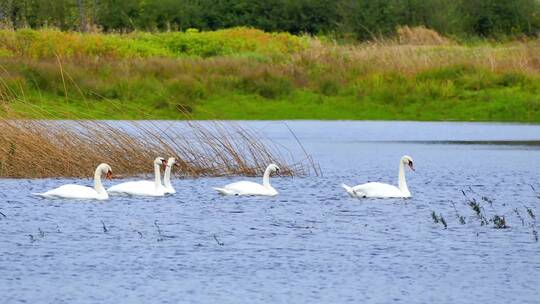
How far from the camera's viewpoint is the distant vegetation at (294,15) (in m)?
56.3

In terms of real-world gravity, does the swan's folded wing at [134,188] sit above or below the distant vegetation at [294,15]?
below

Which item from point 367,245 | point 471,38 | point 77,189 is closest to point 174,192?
point 77,189

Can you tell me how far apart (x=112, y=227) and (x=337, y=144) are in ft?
46.1

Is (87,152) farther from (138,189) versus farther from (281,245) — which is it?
(281,245)

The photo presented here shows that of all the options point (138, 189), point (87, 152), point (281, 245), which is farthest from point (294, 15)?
point (281, 245)

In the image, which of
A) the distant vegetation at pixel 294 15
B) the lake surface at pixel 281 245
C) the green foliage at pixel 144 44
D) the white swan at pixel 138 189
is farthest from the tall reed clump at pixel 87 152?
the distant vegetation at pixel 294 15

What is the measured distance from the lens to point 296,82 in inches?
1489

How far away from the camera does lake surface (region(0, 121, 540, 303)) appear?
1299cm

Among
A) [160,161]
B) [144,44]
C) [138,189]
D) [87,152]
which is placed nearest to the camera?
[138,189]

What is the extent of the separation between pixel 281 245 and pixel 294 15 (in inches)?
1751

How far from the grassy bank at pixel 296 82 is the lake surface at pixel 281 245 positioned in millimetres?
12593

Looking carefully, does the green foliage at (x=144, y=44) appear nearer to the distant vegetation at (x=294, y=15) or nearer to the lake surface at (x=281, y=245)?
the distant vegetation at (x=294, y=15)

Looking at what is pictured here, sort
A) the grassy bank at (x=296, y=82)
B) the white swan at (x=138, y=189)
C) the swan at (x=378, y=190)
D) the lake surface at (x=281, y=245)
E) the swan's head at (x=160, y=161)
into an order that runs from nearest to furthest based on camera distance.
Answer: the lake surface at (x=281, y=245), the white swan at (x=138, y=189), the swan at (x=378, y=190), the swan's head at (x=160, y=161), the grassy bank at (x=296, y=82)

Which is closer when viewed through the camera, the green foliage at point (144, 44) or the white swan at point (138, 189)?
the white swan at point (138, 189)
